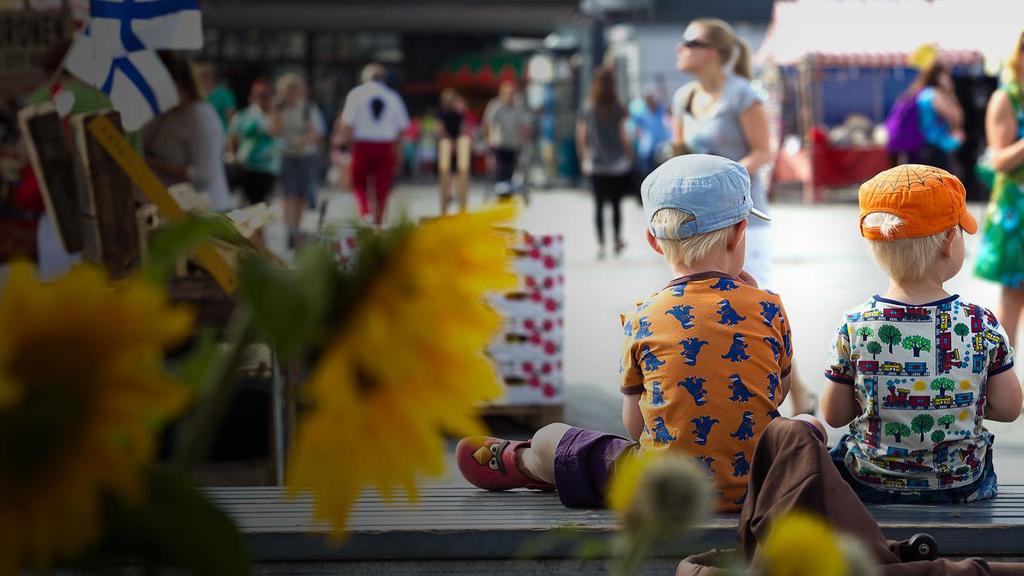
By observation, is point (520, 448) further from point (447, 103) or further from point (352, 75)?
point (352, 75)

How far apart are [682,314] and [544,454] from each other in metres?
0.54

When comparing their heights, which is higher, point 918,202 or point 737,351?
point 918,202

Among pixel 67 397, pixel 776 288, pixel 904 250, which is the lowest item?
pixel 776 288

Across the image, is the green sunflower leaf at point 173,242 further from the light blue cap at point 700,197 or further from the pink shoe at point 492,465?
the pink shoe at point 492,465

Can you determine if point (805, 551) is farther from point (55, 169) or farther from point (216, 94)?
→ point (216, 94)

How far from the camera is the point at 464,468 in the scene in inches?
137

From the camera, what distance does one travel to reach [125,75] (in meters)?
5.13

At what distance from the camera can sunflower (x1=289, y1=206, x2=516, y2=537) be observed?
791 mm

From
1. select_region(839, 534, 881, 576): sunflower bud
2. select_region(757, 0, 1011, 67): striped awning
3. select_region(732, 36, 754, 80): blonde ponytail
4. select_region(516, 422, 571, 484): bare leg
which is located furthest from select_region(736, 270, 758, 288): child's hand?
select_region(757, 0, 1011, 67): striped awning

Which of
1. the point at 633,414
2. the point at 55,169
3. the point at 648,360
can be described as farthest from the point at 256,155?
the point at 648,360

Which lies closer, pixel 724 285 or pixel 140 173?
pixel 724 285

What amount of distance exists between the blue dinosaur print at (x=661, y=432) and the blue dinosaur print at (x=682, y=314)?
0.22 meters

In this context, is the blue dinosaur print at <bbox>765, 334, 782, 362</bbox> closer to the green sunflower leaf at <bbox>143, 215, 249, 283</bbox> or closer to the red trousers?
the green sunflower leaf at <bbox>143, 215, 249, 283</bbox>

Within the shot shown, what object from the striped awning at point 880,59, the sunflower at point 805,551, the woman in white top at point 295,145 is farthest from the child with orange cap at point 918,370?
the striped awning at point 880,59
